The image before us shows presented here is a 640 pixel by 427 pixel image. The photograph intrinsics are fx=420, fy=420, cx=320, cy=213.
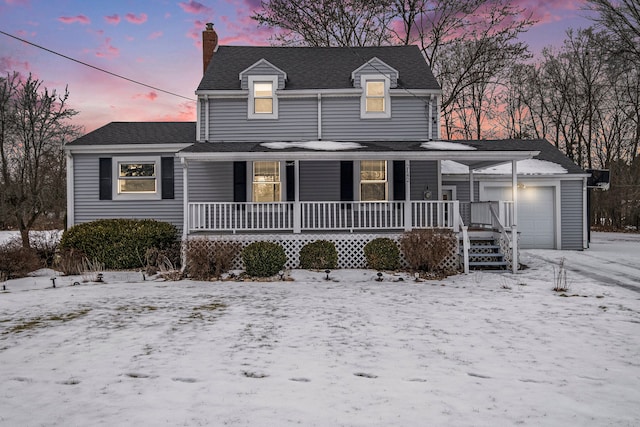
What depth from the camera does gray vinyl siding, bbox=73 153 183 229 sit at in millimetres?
14789

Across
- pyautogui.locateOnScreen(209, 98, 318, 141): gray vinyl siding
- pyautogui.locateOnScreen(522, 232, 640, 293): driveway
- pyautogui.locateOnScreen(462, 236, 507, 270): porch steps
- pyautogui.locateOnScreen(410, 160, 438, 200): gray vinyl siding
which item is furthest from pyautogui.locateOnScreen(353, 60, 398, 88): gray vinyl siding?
pyautogui.locateOnScreen(522, 232, 640, 293): driveway

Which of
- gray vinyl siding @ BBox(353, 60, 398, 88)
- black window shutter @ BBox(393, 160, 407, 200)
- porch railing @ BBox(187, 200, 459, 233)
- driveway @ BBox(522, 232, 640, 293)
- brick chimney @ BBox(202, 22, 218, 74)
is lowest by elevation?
driveway @ BBox(522, 232, 640, 293)

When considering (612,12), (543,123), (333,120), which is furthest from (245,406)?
(543,123)

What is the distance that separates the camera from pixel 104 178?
14797 millimetres

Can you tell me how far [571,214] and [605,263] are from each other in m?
4.50

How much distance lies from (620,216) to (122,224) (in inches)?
1318

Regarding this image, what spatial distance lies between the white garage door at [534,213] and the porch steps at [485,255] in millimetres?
5114

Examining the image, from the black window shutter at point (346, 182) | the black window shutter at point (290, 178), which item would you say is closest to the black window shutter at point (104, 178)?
the black window shutter at point (290, 178)

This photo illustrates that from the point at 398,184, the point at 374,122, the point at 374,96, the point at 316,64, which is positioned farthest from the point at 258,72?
the point at 398,184

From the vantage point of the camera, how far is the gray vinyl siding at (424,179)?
1459 cm

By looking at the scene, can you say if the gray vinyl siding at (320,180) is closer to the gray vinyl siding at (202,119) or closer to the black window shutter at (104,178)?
Answer: the gray vinyl siding at (202,119)

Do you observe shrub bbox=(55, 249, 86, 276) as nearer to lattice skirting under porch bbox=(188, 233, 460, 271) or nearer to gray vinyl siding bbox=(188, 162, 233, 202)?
gray vinyl siding bbox=(188, 162, 233, 202)

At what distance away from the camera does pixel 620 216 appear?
1218 inches

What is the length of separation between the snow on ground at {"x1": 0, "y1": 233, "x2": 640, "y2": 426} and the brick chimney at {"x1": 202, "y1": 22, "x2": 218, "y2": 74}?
11.5 meters
